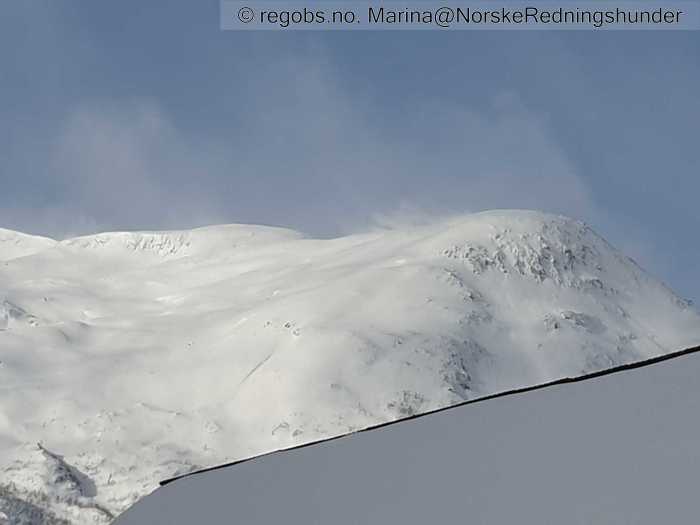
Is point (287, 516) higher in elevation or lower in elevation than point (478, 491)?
lower

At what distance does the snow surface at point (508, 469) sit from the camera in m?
5.28

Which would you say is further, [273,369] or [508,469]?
[273,369]

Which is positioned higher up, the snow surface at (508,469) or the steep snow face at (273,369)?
the snow surface at (508,469)

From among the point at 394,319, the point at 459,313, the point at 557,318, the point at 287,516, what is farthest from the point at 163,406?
the point at 287,516

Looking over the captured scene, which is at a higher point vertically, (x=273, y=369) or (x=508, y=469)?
(x=508, y=469)

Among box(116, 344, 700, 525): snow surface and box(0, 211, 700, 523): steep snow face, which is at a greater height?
box(116, 344, 700, 525): snow surface

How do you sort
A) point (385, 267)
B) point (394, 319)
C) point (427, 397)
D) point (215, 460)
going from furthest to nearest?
1. point (385, 267)
2. point (394, 319)
3. point (427, 397)
4. point (215, 460)

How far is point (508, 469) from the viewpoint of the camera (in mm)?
6023

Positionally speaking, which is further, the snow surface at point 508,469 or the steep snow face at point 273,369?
the steep snow face at point 273,369

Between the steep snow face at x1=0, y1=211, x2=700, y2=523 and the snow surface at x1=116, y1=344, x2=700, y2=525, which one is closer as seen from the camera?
the snow surface at x1=116, y1=344, x2=700, y2=525

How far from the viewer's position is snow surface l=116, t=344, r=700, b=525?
17.3 feet

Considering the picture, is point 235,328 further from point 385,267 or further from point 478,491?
point 478,491

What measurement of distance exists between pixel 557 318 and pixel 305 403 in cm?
5483

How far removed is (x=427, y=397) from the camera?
163 meters
